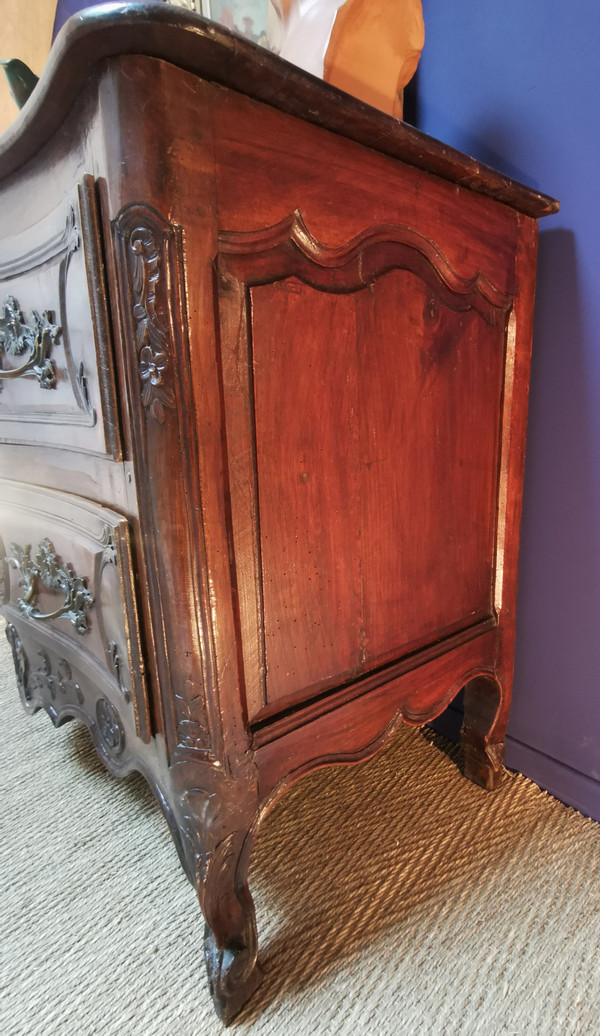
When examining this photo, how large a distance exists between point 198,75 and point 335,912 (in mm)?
876

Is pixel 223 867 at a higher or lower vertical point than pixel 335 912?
higher

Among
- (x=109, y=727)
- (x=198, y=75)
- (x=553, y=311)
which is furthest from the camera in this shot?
(x=553, y=311)

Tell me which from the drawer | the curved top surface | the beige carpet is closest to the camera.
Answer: the curved top surface

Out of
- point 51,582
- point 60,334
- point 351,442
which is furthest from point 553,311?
point 51,582

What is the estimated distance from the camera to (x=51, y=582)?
2.28 feet

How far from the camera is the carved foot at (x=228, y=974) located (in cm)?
57

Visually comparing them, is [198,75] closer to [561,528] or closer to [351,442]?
[351,442]

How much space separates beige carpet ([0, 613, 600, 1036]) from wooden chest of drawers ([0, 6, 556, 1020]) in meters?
0.10

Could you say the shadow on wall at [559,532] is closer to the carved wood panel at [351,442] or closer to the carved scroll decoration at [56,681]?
the carved wood panel at [351,442]

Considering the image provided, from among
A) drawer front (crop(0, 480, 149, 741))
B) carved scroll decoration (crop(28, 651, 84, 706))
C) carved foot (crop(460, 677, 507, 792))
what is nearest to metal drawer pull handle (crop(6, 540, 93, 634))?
drawer front (crop(0, 480, 149, 741))

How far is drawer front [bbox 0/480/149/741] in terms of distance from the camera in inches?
21.4

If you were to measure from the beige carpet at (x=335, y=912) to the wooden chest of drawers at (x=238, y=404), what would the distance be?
0.10 metres

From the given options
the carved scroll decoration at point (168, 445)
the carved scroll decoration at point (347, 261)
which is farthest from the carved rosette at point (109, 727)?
the carved scroll decoration at point (347, 261)

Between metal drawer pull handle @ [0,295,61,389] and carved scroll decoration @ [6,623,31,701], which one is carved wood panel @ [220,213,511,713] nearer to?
metal drawer pull handle @ [0,295,61,389]
